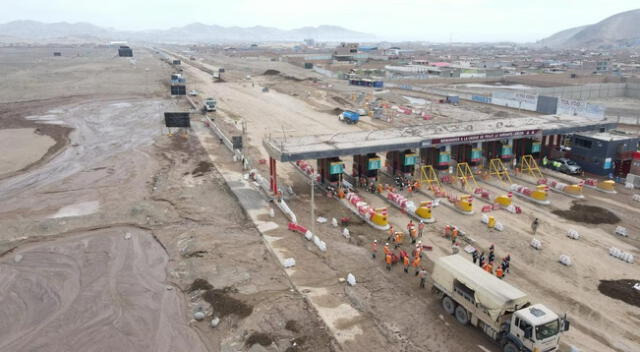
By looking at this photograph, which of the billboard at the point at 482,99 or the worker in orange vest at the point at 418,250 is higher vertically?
the billboard at the point at 482,99

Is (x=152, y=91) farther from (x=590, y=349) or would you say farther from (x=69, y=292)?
(x=590, y=349)

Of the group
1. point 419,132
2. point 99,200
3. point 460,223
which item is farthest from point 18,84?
point 460,223

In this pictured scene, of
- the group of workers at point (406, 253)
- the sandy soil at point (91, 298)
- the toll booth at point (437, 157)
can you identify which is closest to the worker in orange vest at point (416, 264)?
the group of workers at point (406, 253)

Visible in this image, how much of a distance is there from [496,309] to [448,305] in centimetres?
297

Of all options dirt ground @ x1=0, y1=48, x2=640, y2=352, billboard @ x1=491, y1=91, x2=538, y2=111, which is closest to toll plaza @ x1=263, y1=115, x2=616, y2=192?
dirt ground @ x1=0, y1=48, x2=640, y2=352

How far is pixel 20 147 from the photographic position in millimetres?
53531

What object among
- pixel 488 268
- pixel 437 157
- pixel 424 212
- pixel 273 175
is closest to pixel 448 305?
pixel 488 268

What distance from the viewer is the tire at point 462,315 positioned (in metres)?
18.8

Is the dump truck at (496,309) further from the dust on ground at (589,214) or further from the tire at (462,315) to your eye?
the dust on ground at (589,214)

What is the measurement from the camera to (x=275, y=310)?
1998 centimetres

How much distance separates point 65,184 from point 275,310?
29863mm

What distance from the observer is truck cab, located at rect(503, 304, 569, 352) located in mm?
15719

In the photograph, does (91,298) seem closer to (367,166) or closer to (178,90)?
(367,166)

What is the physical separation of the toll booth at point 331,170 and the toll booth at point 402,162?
582 cm
